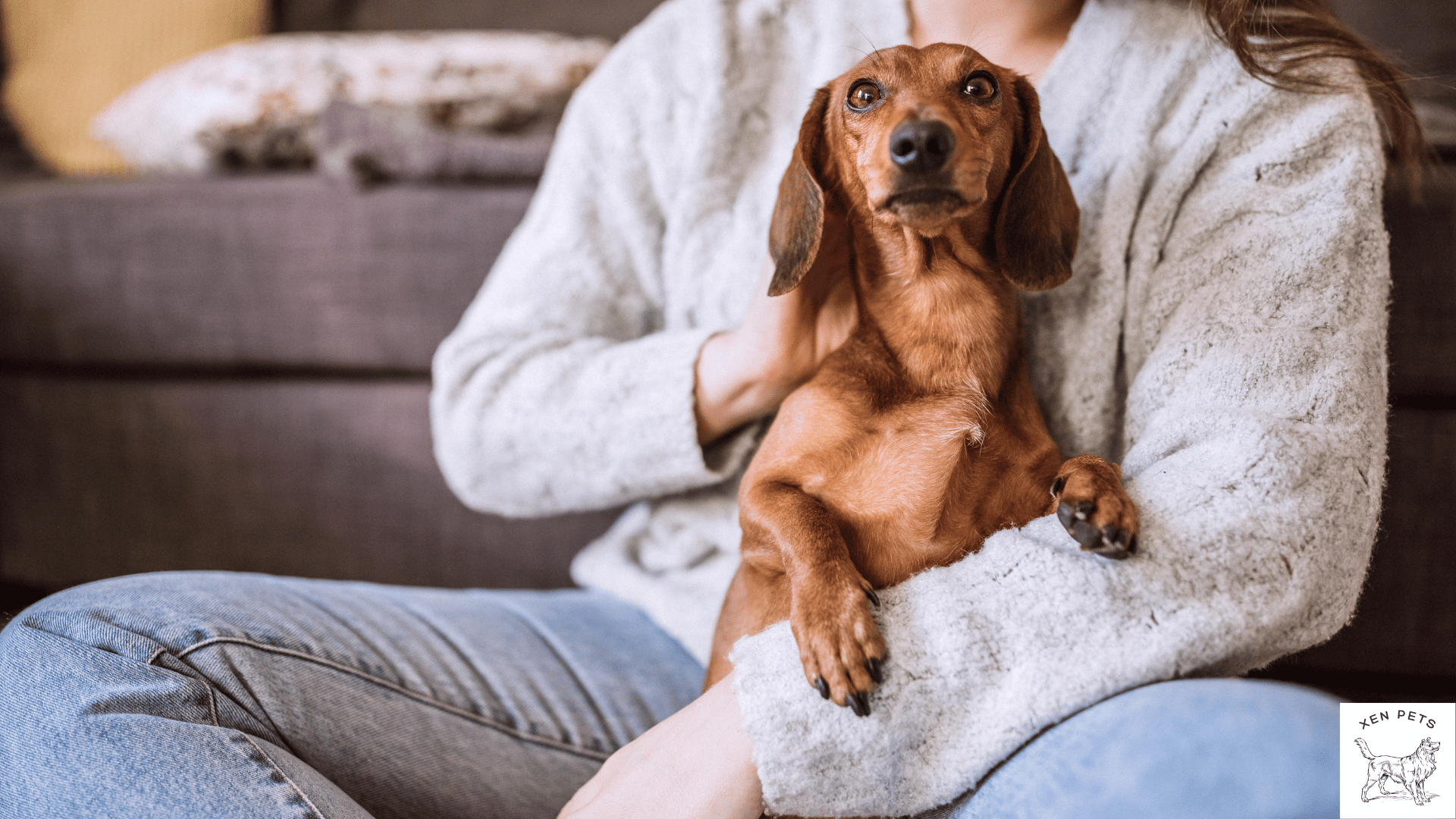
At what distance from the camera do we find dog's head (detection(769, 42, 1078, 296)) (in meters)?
0.76

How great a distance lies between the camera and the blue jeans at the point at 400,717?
21.5 inches

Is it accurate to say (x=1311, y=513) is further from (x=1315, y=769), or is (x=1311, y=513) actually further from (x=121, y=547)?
(x=121, y=547)

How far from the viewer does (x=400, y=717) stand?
2.89 feet

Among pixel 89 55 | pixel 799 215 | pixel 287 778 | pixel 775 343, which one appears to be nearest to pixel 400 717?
pixel 287 778

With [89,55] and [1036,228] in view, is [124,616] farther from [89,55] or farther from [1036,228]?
[89,55]

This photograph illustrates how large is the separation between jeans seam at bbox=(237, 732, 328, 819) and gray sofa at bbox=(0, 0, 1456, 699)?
847 mm

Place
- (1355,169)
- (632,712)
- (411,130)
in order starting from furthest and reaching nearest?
(411,130), (632,712), (1355,169)

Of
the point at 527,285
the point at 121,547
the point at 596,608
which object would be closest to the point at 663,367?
the point at 527,285

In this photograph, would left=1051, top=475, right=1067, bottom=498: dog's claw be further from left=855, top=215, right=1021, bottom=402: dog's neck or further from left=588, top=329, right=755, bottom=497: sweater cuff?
left=588, top=329, right=755, bottom=497: sweater cuff

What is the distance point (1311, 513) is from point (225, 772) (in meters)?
0.88

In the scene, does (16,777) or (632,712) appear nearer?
(16,777)

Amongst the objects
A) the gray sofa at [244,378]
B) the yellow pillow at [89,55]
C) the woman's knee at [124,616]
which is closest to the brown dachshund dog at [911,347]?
the woman's knee at [124,616]

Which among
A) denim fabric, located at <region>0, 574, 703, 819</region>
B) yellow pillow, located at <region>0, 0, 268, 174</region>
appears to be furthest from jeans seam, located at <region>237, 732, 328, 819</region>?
yellow pillow, located at <region>0, 0, 268, 174</region>

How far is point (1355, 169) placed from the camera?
825 mm
